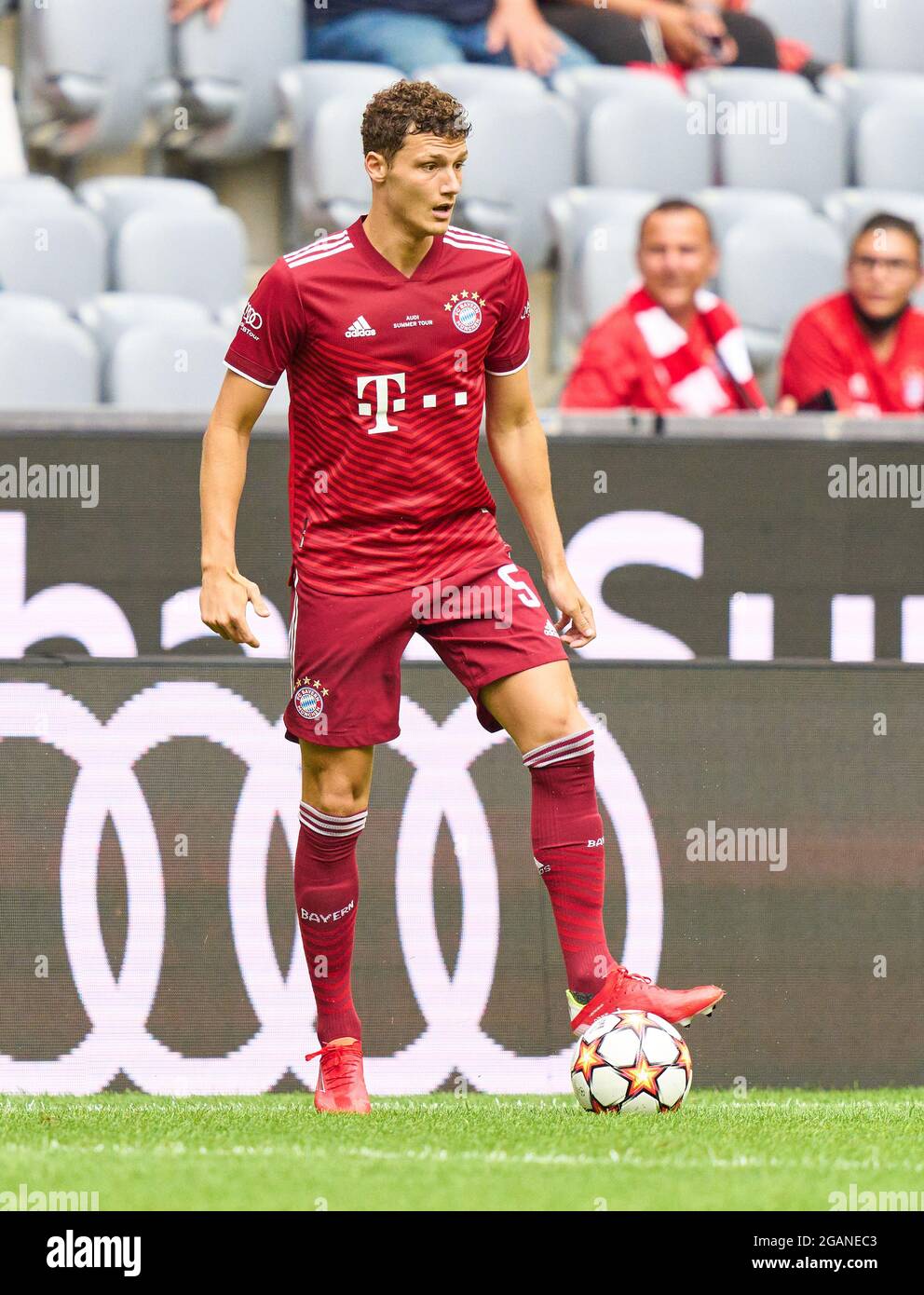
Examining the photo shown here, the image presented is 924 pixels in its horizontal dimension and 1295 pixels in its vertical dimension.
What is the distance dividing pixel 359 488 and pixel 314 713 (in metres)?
0.47

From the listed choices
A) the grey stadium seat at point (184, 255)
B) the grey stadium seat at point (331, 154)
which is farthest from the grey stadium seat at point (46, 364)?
the grey stadium seat at point (331, 154)

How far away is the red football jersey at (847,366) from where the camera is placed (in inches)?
245

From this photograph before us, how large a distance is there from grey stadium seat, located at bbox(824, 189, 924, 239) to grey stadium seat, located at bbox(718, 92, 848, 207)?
0.21m

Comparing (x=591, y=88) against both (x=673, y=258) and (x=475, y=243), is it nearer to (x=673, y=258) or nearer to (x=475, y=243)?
(x=673, y=258)

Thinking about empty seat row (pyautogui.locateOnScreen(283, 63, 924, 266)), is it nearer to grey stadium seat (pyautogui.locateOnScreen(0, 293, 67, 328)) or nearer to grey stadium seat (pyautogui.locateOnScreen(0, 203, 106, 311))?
grey stadium seat (pyautogui.locateOnScreen(0, 203, 106, 311))

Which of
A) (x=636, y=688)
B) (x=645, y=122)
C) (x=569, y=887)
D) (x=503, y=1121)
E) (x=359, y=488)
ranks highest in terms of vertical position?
(x=645, y=122)

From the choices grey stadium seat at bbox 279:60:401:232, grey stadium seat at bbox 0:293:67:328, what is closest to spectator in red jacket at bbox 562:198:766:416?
grey stadium seat at bbox 279:60:401:232

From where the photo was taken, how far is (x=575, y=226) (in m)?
7.45

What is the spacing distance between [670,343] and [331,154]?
80.3 inches

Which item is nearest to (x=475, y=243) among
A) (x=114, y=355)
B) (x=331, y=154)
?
(x=114, y=355)

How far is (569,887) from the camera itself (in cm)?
396

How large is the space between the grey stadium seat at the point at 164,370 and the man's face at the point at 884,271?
7.06 feet

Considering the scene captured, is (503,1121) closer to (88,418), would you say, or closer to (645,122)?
(88,418)
